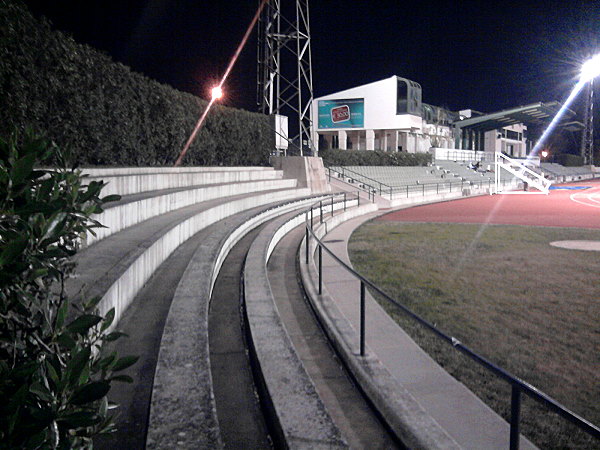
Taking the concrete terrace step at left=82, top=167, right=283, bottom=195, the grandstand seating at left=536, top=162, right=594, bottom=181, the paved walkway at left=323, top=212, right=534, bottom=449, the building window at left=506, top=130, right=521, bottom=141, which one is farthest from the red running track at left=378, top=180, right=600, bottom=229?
the building window at left=506, top=130, right=521, bottom=141

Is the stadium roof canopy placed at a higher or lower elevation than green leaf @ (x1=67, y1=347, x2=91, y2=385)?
higher

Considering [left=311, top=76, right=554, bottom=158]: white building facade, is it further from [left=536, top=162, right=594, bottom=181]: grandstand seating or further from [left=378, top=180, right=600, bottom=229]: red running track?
[left=378, top=180, right=600, bottom=229]: red running track

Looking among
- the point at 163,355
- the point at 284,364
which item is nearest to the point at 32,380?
the point at 163,355

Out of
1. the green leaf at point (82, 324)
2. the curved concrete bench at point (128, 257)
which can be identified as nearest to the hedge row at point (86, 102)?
the curved concrete bench at point (128, 257)

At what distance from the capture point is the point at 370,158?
151 ft

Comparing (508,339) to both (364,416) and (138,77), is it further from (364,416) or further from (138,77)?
(138,77)

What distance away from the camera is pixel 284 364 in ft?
14.0

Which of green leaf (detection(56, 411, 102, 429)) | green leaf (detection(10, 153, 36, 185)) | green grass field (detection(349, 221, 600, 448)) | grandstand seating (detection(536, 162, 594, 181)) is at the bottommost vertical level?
green grass field (detection(349, 221, 600, 448))

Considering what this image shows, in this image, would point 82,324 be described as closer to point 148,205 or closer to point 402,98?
point 148,205

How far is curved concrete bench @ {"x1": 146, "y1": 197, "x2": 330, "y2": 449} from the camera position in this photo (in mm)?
2693

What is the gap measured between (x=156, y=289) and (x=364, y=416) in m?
2.96

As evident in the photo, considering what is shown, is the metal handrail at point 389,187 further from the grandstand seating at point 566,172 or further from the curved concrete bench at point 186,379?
the grandstand seating at point 566,172

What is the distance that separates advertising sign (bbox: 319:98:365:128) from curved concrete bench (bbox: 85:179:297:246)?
50029 mm

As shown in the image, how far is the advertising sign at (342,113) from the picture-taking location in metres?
65.0
